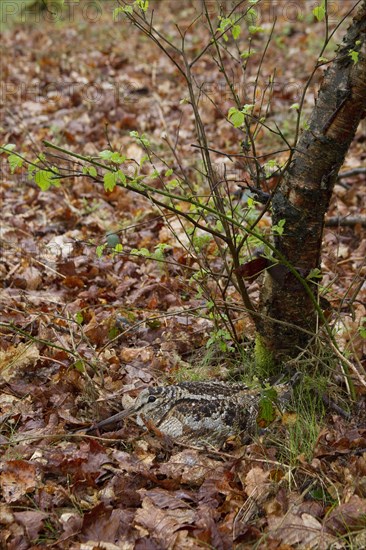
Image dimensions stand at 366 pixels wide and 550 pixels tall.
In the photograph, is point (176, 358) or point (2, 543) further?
point (176, 358)

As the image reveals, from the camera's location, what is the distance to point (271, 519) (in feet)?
9.66

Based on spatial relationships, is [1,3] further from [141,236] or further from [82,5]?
[141,236]

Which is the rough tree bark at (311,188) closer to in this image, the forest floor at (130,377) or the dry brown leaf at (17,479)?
the forest floor at (130,377)

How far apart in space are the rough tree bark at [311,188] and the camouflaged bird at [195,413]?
517 millimetres

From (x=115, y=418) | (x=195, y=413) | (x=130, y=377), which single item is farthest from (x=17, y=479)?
(x=130, y=377)

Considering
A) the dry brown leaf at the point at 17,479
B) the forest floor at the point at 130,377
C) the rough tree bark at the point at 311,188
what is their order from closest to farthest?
the forest floor at the point at 130,377 < the dry brown leaf at the point at 17,479 < the rough tree bark at the point at 311,188

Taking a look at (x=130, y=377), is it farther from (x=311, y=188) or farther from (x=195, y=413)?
(x=311, y=188)

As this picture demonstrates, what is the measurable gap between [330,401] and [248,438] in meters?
0.61

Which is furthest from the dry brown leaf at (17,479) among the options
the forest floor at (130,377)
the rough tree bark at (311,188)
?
the rough tree bark at (311,188)

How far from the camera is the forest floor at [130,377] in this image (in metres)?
2.92

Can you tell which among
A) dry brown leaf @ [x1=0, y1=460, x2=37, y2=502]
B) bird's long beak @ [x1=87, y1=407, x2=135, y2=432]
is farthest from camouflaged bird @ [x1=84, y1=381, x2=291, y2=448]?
dry brown leaf @ [x1=0, y1=460, x2=37, y2=502]

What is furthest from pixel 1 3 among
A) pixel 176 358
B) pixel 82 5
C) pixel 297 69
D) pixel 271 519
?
pixel 271 519

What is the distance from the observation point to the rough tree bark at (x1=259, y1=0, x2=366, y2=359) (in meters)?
3.38

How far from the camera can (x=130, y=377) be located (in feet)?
13.4
